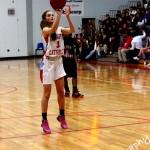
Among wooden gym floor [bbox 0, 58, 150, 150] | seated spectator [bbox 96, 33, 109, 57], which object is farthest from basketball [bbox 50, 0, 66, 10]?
seated spectator [bbox 96, 33, 109, 57]

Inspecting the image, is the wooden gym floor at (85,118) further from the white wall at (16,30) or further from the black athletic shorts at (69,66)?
the white wall at (16,30)

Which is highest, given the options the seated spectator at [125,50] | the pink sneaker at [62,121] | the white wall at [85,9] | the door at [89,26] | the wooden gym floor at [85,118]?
the white wall at [85,9]

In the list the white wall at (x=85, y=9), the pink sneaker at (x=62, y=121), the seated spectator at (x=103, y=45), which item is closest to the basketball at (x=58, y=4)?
the pink sneaker at (x=62, y=121)

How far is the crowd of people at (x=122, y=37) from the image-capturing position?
722 inches

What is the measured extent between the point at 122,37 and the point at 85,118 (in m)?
13.3

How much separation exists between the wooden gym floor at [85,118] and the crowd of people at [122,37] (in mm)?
6598

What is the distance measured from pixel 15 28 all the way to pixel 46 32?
1790 centimetres

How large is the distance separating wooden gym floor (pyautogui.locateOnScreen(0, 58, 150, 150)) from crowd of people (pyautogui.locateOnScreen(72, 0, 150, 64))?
6598mm

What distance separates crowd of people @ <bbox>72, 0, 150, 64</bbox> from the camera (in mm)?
18328

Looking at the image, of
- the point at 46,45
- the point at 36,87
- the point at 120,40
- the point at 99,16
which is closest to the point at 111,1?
the point at 99,16

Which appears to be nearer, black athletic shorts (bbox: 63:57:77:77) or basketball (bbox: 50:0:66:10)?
basketball (bbox: 50:0:66:10)

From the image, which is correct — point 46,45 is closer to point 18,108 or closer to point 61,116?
point 61,116

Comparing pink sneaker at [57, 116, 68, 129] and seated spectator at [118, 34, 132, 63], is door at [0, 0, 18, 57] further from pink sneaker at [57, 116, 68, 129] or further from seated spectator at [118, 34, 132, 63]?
pink sneaker at [57, 116, 68, 129]

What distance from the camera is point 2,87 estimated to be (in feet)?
36.5
